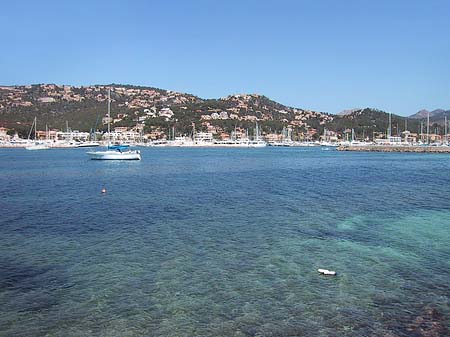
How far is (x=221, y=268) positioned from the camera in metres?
11.5

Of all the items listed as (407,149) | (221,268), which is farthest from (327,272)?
(407,149)

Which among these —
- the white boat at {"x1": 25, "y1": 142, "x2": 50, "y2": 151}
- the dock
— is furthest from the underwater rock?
the white boat at {"x1": 25, "y1": 142, "x2": 50, "y2": 151}

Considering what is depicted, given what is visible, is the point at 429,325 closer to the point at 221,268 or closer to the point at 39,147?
the point at 221,268

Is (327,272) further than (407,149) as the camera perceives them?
No

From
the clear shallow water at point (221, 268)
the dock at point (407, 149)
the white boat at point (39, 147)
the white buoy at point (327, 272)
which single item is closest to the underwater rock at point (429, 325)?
the clear shallow water at point (221, 268)

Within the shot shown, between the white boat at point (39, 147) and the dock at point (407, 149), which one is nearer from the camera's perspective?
the dock at point (407, 149)

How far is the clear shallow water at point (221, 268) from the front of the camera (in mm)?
8227

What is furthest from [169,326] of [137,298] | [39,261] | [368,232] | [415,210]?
[415,210]

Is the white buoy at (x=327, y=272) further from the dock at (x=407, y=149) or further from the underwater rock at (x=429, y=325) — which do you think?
the dock at (x=407, y=149)

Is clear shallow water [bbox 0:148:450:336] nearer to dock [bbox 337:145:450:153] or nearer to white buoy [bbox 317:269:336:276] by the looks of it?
white buoy [bbox 317:269:336:276]

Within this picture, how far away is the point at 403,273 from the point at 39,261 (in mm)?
9930

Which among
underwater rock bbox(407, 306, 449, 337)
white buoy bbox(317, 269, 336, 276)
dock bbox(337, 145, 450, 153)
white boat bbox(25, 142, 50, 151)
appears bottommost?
underwater rock bbox(407, 306, 449, 337)

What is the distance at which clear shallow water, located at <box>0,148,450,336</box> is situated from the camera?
823 centimetres

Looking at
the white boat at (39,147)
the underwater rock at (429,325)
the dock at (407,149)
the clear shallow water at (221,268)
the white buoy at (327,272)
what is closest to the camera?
the underwater rock at (429,325)
